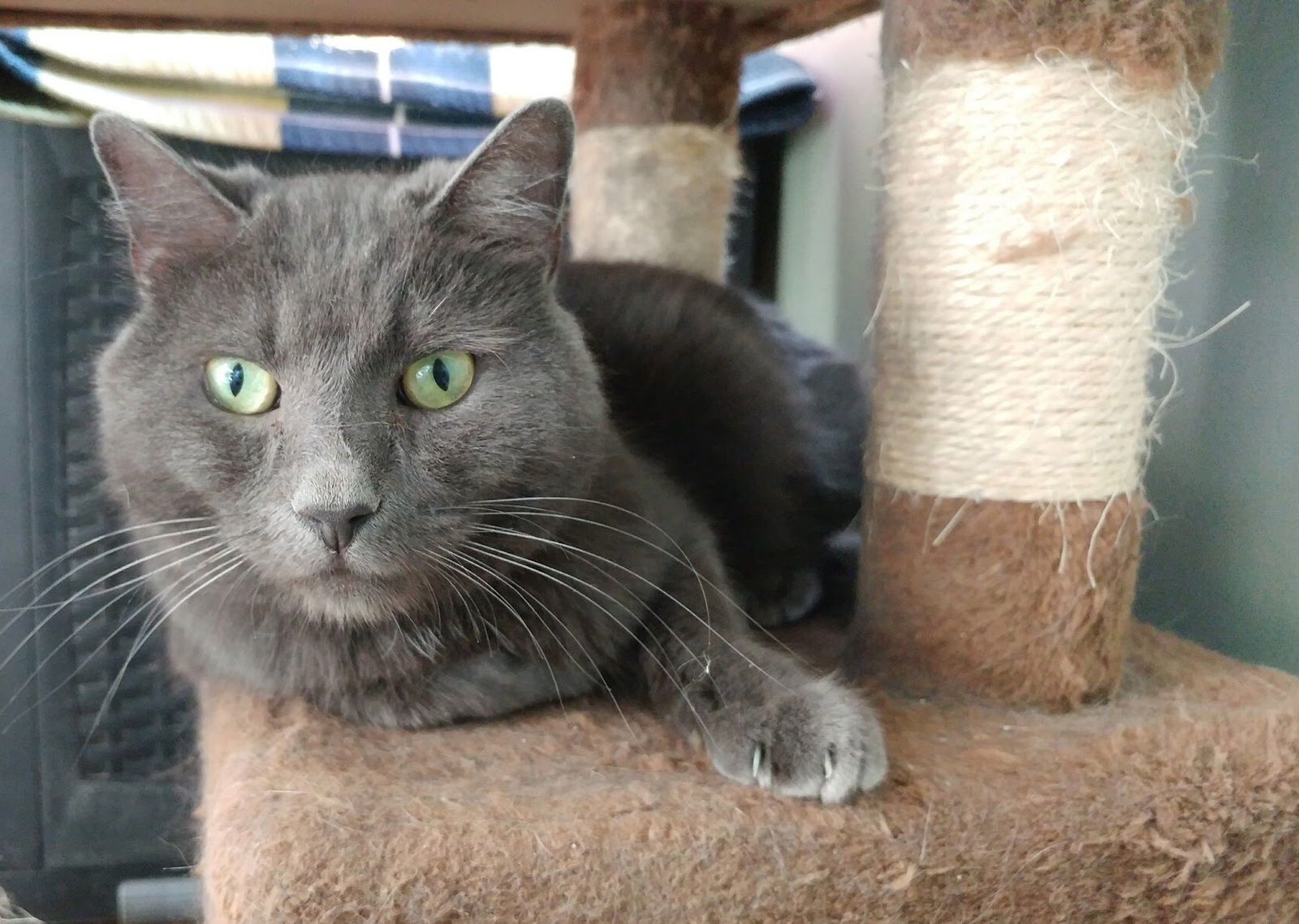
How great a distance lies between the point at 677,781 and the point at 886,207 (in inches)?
22.5

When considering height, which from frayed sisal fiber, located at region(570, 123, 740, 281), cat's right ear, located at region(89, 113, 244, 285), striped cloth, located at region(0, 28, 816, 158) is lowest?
cat's right ear, located at region(89, 113, 244, 285)

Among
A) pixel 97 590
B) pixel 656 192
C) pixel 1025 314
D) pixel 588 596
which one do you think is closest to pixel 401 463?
pixel 588 596

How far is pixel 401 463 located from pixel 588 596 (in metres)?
0.23

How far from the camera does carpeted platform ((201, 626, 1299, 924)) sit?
0.64 m

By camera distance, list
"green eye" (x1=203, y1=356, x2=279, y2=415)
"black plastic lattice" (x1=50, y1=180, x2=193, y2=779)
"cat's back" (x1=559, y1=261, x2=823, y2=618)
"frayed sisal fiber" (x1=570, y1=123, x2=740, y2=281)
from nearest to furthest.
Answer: "green eye" (x1=203, y1=356, x2=279, y2=415) → "cat's back" (x1=559, y1=261, x2=823, y2=618) → "frayed sisal fiber" (x1=570, y1=123, x2=740, y2=281) → "black plastic lattice" (x1=50, y1=180, x2=193, y2=779)

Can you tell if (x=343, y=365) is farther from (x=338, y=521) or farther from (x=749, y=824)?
(x=749, y=824)

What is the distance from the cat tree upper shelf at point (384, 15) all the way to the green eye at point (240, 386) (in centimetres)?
74

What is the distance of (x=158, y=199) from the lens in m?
0.79

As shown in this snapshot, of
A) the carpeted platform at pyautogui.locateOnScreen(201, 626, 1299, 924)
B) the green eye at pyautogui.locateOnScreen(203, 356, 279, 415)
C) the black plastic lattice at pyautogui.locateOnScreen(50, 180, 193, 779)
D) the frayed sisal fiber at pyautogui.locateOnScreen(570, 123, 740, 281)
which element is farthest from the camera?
the black plastic lattice at pyautogui.locateOnScreen(50, 180, 193, 779)

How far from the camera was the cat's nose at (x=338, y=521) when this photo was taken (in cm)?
68

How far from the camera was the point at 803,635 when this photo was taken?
1207 mm

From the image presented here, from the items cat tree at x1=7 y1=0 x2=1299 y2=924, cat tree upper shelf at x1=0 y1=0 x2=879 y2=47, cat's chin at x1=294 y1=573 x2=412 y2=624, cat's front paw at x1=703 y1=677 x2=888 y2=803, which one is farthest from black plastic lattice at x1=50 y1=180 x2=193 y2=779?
cat's front paw at x1=703 y1=677 x2=888 y2=803

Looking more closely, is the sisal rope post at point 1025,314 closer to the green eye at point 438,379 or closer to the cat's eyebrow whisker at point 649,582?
the cat's eyebrow whisker at point 649,582

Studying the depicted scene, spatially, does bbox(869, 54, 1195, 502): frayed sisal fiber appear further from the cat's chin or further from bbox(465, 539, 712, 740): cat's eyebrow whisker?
the cat's chin
